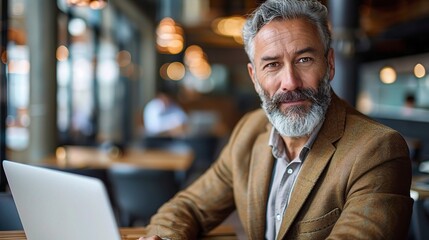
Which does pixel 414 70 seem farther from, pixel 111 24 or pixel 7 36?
pixel 7 36

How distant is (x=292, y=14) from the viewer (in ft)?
5.80

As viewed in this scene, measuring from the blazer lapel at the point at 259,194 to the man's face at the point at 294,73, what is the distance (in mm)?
203

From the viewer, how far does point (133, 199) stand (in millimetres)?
4434

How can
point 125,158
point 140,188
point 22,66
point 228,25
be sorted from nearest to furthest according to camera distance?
point 140,188 < point 125,158 < point 22,66 < point 228,25

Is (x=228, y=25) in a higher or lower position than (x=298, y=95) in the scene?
lower

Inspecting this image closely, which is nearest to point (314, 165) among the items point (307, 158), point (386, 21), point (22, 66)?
point (307, 158)

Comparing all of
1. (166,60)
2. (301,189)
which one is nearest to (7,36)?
(301,189)

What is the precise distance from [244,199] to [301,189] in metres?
0.32

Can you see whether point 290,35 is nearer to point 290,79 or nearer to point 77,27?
point 290,79

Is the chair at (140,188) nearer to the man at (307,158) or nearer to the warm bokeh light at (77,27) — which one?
the man at (307,158)

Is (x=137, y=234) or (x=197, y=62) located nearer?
(x=137, y=234)

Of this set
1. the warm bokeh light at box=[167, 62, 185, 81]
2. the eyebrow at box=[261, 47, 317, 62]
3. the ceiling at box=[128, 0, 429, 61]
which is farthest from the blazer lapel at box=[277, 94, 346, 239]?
the warm bokeh light at box=[167, 62, 185, 81]

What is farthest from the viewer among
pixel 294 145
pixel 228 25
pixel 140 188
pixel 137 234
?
pixel 228 25

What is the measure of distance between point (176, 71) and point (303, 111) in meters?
21.9
